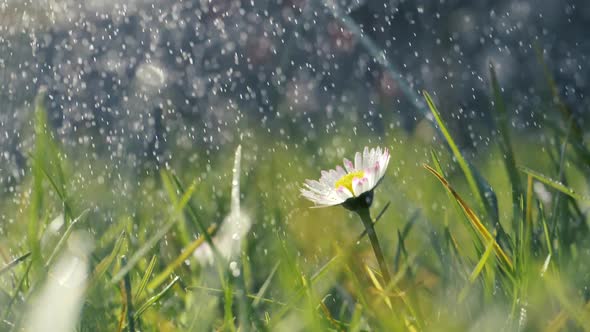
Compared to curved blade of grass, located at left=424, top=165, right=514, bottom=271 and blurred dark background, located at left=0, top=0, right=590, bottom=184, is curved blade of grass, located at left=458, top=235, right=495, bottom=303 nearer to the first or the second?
curved blade of grass, located at left=424, top=165, right=514, bottom=271

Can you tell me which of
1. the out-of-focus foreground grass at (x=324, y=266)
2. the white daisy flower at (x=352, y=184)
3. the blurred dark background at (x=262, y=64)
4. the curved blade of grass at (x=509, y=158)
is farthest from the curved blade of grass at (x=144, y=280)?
the blurred dark background at (x=262, y=64)

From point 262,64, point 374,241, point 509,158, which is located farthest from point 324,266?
point 262,64

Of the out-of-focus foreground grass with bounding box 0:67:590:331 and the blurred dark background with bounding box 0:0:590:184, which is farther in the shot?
the blurred dark background with bounding box 0:0:590:184

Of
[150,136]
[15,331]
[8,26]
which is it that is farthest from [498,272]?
[150,136]

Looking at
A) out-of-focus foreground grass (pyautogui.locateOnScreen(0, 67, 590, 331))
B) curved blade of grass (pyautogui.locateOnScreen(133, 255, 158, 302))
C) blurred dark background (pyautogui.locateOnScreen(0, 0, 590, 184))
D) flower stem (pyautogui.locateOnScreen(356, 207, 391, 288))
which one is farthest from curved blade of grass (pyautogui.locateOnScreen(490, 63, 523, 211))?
blurred dark background (pyautogui.locateOnScreen(0, 0, 590, 184))

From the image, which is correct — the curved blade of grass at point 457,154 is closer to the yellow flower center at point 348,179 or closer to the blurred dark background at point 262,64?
the yellow flower center at point 348,179

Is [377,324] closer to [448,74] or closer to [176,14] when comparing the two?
[448,74]
